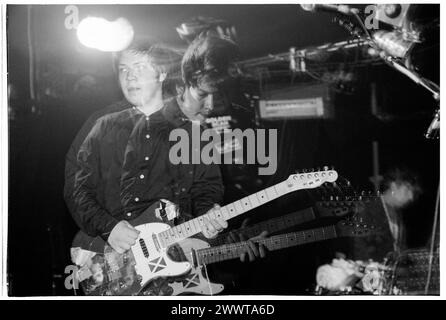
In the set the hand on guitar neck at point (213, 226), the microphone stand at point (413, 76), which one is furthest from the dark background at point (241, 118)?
the hand on guitar neck at point (213, 226)

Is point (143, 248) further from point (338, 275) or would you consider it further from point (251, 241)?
Result: point (338, 275)

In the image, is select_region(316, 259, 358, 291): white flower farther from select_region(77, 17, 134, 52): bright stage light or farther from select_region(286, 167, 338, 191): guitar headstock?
select_region(77, 17, 134, 52): bright stage light

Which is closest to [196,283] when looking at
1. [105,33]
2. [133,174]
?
[133,174]

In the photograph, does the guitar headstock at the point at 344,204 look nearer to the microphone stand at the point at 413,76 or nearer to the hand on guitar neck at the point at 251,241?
the hand on guitar neck at the point at 251,241

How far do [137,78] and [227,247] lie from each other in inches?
38.6

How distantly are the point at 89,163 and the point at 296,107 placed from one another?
110 centimetres

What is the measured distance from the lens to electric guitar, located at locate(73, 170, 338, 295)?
2.73 meters

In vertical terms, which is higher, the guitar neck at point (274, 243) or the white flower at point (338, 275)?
the guitar neck at point (274, 243)

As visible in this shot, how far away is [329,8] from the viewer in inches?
108

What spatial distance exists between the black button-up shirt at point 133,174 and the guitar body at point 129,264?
62mm

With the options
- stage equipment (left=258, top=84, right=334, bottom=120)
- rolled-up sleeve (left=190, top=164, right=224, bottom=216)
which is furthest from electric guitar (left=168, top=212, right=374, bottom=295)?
stage equipment (left=258, top=84, right=334, bottom=120)

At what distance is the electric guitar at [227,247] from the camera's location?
8.96 feet

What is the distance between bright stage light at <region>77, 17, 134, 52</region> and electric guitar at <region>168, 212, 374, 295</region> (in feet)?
3.51
